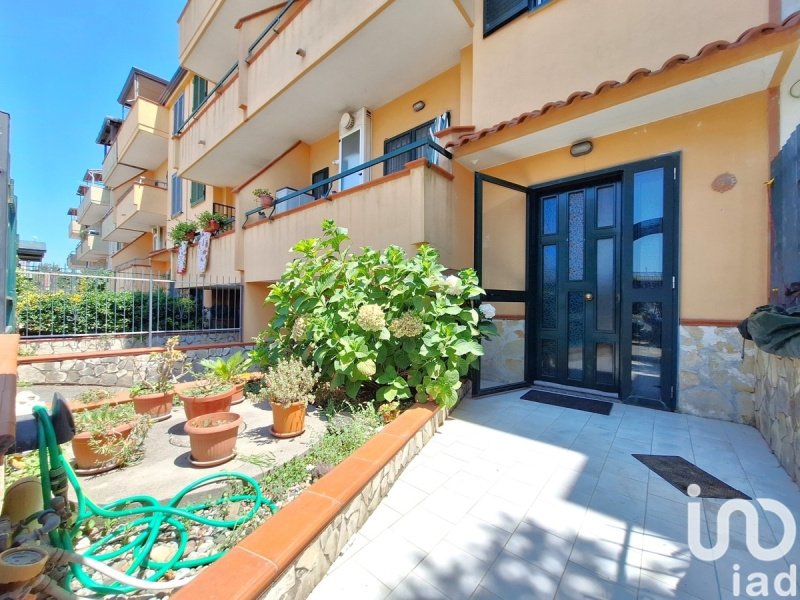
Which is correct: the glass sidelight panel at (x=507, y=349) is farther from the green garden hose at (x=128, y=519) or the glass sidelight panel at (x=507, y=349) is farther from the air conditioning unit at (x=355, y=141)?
the air conditioning unit at (x=355, y=141)

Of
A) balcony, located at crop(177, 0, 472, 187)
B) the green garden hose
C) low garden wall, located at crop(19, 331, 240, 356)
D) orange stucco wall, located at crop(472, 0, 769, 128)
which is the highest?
balcony, located at crop(177, 0, 472, 187)

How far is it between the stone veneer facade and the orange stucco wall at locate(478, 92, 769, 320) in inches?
8.8

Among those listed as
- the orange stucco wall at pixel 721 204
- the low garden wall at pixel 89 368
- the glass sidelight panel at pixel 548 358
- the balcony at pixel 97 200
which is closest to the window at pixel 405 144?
the orange stucco wall at pixel 721 204

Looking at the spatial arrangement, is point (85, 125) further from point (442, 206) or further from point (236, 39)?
point (442, 206)

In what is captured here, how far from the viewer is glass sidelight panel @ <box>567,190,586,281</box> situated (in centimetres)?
498

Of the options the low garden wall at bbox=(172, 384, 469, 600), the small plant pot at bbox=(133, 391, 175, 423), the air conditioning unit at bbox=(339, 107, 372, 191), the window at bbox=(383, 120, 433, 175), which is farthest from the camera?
the air conditioning unit at bbox=(339, 107, 372, 191)

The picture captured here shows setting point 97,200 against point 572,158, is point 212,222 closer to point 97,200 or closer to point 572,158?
point 572,158

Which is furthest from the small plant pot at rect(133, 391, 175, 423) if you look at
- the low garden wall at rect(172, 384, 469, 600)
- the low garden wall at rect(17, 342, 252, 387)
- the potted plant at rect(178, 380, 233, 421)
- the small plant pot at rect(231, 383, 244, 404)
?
the low garden wall at rect(172, 384, 469, 600)

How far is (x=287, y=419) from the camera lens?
3252 millimetres

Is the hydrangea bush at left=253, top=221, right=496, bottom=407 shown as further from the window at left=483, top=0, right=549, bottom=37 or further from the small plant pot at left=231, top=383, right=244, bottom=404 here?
the window at left=483, top=0, right=549, bottom=37

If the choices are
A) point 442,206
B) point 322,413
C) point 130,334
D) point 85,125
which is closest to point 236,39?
point 130,334

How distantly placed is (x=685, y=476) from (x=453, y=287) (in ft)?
8.57

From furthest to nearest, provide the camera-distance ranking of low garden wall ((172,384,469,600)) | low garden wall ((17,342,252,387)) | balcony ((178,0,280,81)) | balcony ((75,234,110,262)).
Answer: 1. balcony ((75,234,110,262))
2. balcony ((178,0,280,81))
3. low garden wall ((17,342,252,387))
4. low garden wall ((172,384,469,600))

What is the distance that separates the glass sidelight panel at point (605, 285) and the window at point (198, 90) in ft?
45.2
